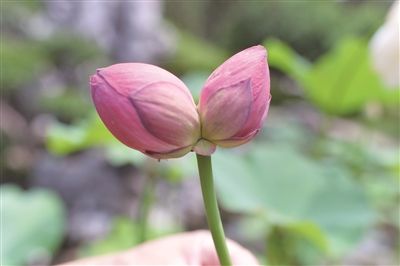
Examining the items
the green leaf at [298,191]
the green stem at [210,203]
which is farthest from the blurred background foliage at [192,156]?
the green stem at [210,203]

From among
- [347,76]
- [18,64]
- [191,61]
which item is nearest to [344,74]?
[347,76]

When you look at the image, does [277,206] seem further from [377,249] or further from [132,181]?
[132,181]

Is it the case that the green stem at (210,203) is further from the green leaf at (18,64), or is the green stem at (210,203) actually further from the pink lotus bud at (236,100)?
the green leaf at (18,64)

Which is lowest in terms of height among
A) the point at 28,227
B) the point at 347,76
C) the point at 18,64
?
the point at 18,64

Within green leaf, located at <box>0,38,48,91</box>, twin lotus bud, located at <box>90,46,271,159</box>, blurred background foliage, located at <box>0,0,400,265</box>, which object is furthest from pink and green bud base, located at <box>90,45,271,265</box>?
green leaf, located at <box>0,38,48,91</box>

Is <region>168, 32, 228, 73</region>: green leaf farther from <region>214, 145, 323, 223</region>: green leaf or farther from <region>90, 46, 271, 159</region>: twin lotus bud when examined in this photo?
<region>90, 46, 271, 159</region>: twin lotus bud

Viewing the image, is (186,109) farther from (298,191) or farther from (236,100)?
(298,191)
